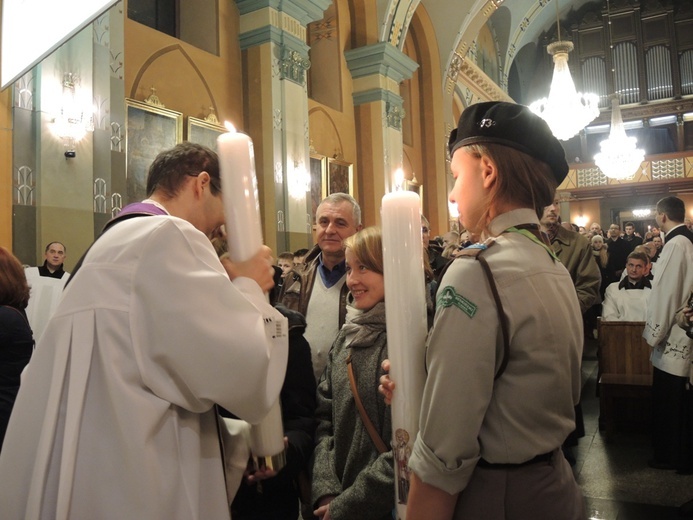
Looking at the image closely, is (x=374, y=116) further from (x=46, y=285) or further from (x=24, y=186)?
(x=46, y=285)

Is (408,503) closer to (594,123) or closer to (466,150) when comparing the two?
(466,150)

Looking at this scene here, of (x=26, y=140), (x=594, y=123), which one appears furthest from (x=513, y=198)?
(x=594, y=123)

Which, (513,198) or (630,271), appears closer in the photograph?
(513,198)

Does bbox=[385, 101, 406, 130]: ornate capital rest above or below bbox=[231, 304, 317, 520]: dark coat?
above

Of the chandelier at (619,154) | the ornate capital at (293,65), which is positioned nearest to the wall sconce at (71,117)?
the ornate capital at (293,65)

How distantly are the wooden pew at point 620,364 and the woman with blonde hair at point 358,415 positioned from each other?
390cm

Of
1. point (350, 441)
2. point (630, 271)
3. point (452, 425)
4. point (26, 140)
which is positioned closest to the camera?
point (452, 425)

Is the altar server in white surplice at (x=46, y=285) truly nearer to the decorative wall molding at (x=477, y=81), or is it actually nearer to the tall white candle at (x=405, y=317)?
the tall white candle at (x=405, y=317)

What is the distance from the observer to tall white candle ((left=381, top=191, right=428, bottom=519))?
128 cm

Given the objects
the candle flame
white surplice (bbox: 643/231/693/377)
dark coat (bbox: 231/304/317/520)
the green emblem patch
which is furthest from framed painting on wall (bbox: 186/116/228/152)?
the green emblem patch

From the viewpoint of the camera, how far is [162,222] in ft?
4.50

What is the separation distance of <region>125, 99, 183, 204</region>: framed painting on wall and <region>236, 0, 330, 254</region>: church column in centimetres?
147

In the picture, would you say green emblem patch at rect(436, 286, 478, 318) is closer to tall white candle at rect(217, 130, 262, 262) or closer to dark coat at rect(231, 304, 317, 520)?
tall white candle at rect(217, 130, 262, 262)

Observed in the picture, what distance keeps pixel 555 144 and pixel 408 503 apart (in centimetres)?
85
